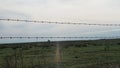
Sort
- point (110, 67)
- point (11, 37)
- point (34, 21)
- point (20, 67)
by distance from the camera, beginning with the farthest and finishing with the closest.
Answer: point (110, 67), point (20, 67), point (34, 21), point (11, 37)

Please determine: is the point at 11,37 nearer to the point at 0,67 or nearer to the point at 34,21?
the point at 34,21

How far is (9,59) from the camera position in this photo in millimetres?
13359

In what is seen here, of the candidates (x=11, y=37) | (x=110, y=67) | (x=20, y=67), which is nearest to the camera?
(x=11, y=37)

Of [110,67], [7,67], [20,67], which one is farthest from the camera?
[110,67]

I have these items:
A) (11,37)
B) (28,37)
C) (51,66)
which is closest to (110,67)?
(51,66)

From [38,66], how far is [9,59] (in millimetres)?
2326

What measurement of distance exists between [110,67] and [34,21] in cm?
561

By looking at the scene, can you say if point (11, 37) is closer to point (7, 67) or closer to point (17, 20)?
point (17, 20)

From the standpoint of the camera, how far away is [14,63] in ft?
44.8

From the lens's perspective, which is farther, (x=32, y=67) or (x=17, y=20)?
(x=32, y=67)

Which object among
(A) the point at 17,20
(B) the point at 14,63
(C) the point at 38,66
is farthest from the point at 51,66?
(A) the point at 17,20

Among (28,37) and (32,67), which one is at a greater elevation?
(28,37)

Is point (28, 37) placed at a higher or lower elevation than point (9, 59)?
higher

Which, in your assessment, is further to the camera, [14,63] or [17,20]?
[14,63]
